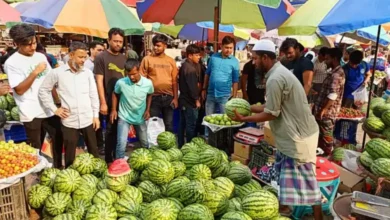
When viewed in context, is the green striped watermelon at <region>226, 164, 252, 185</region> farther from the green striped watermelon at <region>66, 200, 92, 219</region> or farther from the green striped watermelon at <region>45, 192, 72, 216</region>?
the green striped watermelon at <region>45, 192, 72, 216</region>

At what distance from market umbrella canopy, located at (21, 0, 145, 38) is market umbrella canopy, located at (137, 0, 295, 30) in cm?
86

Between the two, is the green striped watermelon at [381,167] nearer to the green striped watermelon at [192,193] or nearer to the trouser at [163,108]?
the green striped watermelon at [192,193]

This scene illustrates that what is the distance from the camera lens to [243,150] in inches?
184

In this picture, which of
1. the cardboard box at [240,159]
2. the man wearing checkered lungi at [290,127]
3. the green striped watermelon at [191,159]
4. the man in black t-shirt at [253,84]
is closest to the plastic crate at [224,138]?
the cardboard box at [240,159]

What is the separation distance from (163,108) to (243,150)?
4.99 ft

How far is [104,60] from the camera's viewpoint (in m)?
4.63

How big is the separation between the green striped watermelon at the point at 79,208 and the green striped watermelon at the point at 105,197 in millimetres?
84

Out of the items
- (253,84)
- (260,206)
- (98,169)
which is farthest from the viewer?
(253,84)

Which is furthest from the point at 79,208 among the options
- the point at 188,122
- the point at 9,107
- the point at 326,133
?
the point at 326,133

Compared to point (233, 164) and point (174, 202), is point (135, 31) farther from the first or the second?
point (174, 202)

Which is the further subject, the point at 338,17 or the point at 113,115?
the point at 113,115

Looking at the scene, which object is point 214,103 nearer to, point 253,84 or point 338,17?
point 253,84

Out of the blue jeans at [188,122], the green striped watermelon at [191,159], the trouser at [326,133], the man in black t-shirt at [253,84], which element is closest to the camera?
the green striped watermelon at [191,159]

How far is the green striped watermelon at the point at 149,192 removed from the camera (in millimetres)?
3042
